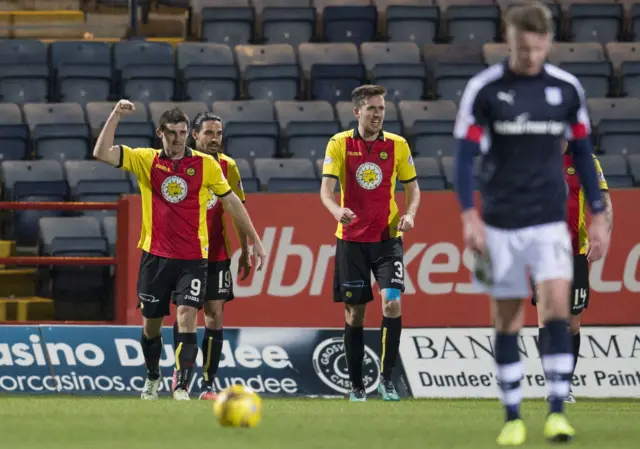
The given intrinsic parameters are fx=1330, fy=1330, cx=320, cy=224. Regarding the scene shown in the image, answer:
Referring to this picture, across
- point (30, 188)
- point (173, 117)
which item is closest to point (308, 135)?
point (30, 188)

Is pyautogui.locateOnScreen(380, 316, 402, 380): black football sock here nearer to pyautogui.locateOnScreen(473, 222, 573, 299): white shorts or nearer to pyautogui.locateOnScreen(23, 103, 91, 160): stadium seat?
pyautogui.locateOnScreen(473, 222, 573, 299): white shorts

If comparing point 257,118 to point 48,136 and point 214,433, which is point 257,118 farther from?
point 214,433

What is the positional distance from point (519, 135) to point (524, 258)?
0.54m

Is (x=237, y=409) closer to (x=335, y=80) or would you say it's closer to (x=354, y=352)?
(x=354, y=352)

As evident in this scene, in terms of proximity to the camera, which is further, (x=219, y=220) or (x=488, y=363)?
(x=488, y=363)

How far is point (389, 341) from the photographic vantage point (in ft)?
32.2

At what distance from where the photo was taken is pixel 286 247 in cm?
1174

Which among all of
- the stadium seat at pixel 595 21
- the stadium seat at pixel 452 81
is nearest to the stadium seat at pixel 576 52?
the stadium seat at pixel 595 21

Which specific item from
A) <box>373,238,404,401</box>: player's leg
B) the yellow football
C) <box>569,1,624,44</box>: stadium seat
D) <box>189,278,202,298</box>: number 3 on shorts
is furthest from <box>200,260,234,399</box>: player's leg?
<box>569,1,624,44</box>: stadium seat

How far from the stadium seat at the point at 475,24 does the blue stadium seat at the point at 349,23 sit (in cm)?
108

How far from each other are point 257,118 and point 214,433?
30.0 feet

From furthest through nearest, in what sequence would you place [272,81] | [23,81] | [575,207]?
[272,81], [23,81], [575,207]

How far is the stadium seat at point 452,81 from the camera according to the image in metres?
16.1

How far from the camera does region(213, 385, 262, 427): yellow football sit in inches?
257
